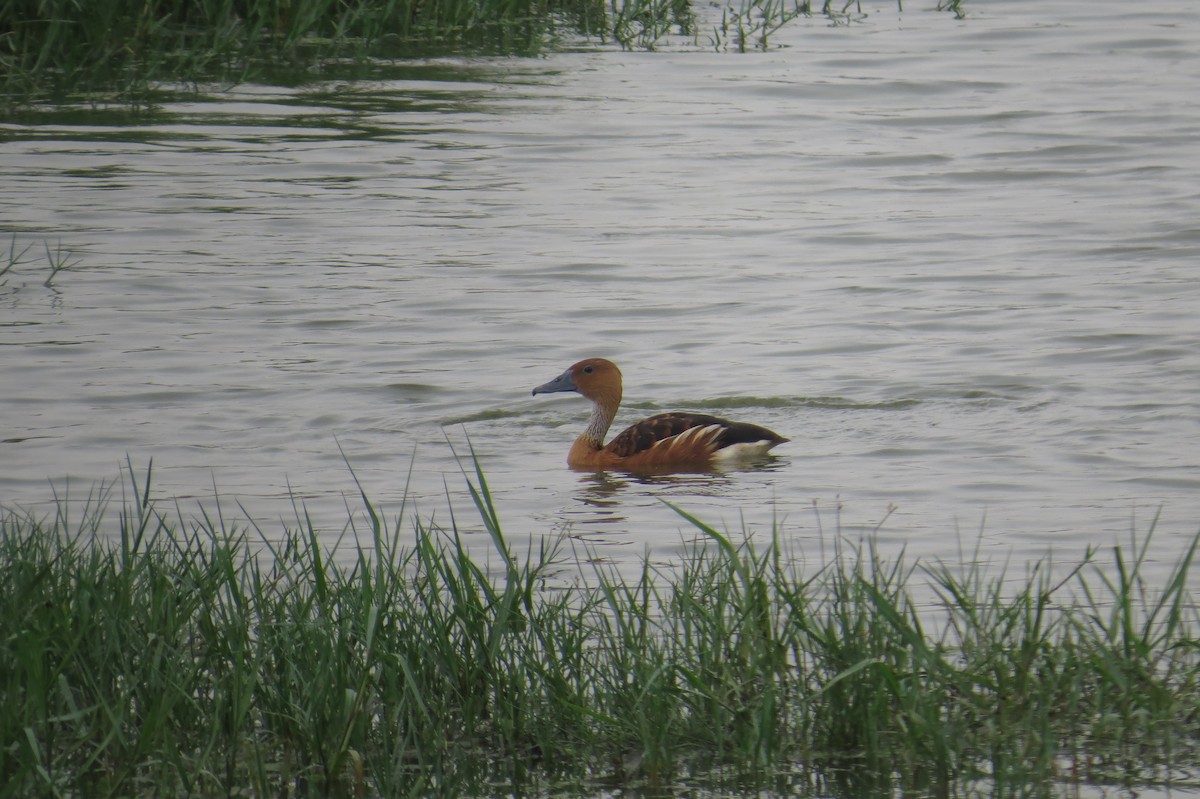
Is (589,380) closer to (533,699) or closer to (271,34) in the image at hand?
(533,699)

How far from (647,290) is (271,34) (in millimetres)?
7795

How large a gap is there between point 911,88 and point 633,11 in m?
3.10

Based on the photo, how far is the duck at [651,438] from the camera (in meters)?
8.14

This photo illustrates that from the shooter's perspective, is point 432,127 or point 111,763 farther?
point 432,127

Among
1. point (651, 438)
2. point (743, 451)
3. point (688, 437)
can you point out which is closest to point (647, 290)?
point (651, 438)

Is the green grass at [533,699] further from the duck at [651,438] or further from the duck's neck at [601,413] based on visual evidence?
the duck's neck at [601,413]

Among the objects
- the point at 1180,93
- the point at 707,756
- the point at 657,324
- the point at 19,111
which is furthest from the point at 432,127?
the point at 707,756

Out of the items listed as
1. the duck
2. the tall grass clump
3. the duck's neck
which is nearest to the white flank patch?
the duck

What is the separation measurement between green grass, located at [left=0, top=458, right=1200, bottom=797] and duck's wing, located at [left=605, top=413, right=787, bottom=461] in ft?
11.4

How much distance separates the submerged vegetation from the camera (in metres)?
16.0

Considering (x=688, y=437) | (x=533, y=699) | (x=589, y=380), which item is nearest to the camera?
(x=533, y=699)

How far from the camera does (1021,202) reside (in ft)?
44.7

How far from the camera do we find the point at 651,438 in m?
8.41

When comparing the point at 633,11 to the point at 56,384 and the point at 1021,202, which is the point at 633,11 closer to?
the point at 1021,202
